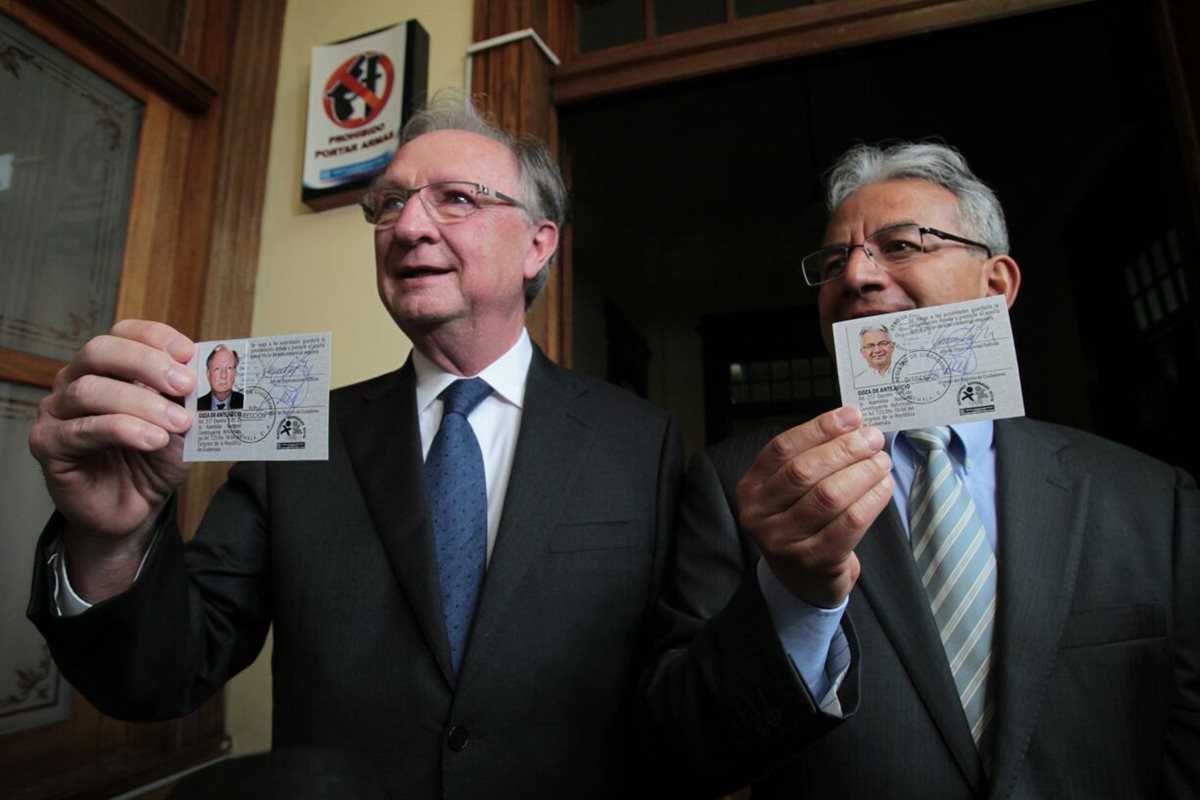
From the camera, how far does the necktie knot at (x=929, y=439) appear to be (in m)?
1.06

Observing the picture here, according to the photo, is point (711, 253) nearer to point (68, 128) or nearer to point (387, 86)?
point (387, 86)

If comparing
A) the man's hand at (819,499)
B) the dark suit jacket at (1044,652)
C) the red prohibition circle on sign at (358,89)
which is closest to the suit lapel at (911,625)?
the dark suit jacket at (1044,652)

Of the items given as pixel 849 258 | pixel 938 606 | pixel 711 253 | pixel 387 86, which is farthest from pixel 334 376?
pixel 711 253

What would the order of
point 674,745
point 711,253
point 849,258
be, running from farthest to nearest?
point 711,253 < point 849,258 < point 674,745

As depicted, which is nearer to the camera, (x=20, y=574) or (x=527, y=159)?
(x=527, y=159)

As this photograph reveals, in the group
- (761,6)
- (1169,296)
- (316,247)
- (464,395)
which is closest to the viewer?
(464,395)

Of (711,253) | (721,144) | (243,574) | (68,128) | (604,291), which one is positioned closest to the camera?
(243,574)

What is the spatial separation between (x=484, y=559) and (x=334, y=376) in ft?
3.30

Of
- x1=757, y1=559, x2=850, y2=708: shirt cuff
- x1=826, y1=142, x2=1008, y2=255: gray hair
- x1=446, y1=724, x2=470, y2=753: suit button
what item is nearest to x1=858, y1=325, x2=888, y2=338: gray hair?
x1=757, y1=559, x2=850, y2=708: shirt cuff

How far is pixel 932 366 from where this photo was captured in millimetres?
771

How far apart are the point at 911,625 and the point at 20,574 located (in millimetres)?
1760

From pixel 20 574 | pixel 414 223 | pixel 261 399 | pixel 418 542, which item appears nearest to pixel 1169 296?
pixel 414 223

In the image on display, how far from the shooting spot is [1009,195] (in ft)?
14.4

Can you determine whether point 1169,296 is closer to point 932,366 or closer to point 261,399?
point 932,366
